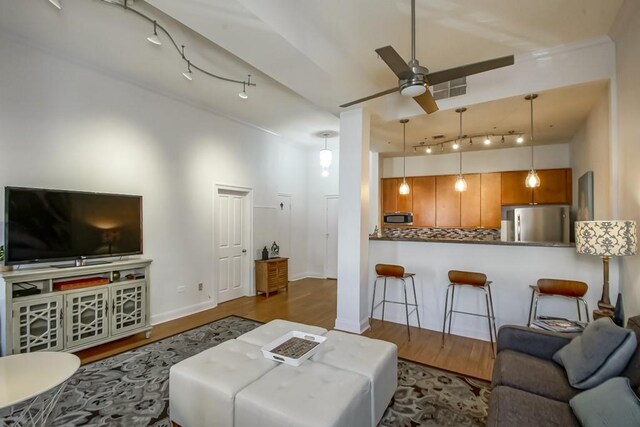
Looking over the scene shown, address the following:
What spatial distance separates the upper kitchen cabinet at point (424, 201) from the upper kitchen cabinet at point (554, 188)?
1725 mm

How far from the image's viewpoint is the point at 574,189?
5.05m

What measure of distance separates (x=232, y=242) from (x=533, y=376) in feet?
15.5

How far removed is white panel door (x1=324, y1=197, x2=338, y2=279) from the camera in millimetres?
7277

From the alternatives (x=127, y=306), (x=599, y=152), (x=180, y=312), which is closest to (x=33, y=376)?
(x=127, y=306)

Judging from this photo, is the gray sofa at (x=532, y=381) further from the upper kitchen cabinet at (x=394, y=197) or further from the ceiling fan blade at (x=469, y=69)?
the upper kitchen cabinet at (x=394, y=197)

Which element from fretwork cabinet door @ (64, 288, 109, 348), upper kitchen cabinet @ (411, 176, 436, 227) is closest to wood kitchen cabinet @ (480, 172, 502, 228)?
upper kitchen cabinet @ (411, 176, 436, 227)

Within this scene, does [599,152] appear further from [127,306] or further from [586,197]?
[127,306]

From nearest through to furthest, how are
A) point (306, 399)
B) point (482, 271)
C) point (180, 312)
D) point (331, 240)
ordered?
point (306, 399)
point (482, 271)
point (180, 312)
point (331, 240)

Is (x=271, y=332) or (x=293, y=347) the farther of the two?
(x=271, y=332)

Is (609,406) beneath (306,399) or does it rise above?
above

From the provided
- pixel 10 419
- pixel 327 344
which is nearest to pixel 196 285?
pixel 10 419

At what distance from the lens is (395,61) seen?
216 cm

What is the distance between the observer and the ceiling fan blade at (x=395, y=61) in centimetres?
205

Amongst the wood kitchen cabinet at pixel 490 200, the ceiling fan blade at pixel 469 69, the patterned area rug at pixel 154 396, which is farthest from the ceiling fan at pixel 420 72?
the wood kitchen cabinet at pixel 490 200
